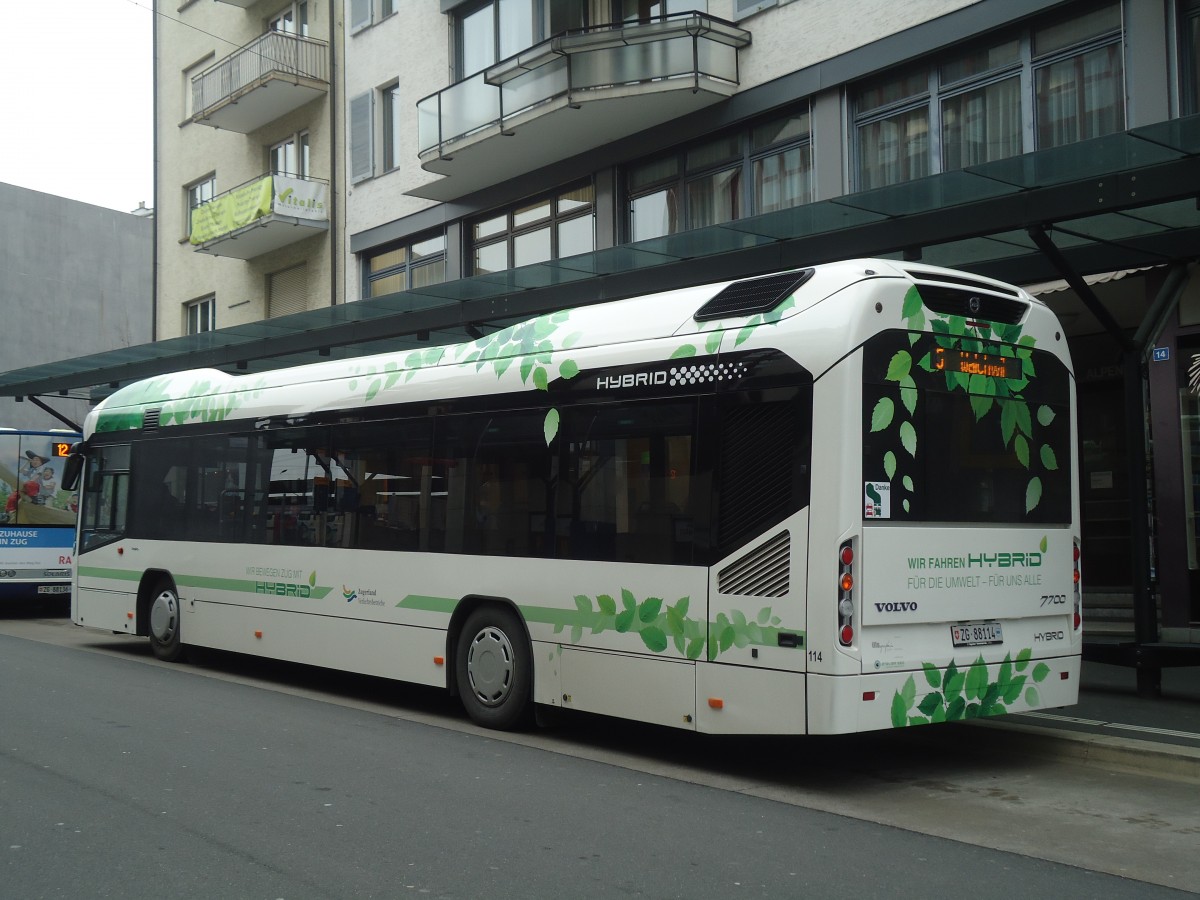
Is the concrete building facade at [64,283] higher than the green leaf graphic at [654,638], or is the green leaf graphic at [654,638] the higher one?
the concrete building facade at [64,283]

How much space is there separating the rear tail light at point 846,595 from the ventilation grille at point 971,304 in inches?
65.5

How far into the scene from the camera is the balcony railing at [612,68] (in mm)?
17578

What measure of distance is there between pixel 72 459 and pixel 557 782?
10664 millimetres

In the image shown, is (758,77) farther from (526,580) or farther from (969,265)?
(526,580)

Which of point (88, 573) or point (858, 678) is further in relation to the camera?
point (88, 573)

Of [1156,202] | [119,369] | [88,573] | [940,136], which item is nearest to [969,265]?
[1156,202]

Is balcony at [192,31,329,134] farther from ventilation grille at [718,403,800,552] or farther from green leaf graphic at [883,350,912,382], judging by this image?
green leaf graphic at [883,350,912,382]

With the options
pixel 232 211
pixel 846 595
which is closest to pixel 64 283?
pixel 232 211

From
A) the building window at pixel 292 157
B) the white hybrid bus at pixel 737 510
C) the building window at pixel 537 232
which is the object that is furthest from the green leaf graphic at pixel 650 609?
the building window at pixel 292 157

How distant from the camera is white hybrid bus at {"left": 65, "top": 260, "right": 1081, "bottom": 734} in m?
7.28

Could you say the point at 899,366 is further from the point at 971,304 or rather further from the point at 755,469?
the point at 755,469

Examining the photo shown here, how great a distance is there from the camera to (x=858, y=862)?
586 centimetres

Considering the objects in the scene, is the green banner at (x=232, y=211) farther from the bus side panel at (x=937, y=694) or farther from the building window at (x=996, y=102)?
the bus side panel at (x=937, y=694)

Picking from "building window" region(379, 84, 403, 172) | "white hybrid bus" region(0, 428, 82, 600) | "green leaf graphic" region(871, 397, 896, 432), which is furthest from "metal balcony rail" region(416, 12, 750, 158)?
"green leaf graphic" region(871, 397, 896, 432)
